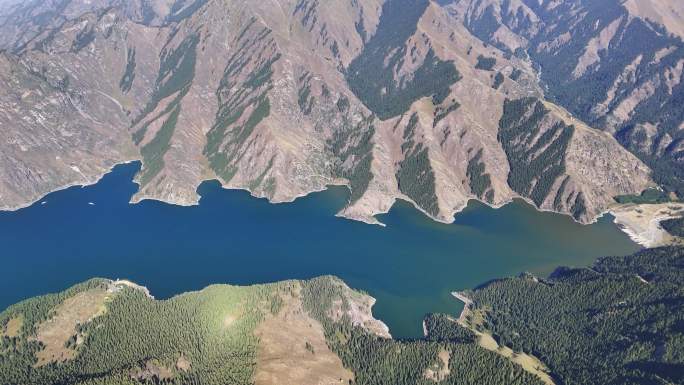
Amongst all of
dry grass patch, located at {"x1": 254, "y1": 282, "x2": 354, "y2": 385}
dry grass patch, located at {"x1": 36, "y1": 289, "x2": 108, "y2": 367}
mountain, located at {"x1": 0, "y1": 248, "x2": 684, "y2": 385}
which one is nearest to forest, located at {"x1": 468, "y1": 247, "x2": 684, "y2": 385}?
mountain, located at {"x1": 0, "y1": 248, "x2": 684, "y2": 385}

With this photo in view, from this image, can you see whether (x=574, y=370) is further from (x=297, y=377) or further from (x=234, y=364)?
(x=234, y=364)

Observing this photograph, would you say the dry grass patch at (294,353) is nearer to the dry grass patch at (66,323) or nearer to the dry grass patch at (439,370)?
the dry grass patch at (439,370)

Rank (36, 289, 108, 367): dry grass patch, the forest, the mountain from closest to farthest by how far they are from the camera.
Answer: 1. the mountain
2. (36, 289, 108, 367): dry grass patch
3. the forest

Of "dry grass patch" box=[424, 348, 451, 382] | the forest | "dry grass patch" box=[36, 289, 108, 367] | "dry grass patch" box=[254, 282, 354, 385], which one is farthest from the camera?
"dry grass patch" box=[424, 348, 451, 382]

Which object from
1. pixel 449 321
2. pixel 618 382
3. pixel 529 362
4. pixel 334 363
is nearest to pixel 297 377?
pixel 334 363

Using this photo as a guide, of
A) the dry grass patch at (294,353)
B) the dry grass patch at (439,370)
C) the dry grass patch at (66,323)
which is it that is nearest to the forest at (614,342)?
Result: the dry grass patch at (439,370)

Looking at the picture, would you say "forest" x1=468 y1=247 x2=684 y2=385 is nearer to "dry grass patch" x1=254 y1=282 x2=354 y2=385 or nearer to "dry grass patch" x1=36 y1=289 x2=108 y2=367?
"dry grass patch" x1=254 y1=282 x2=354 y2=385
